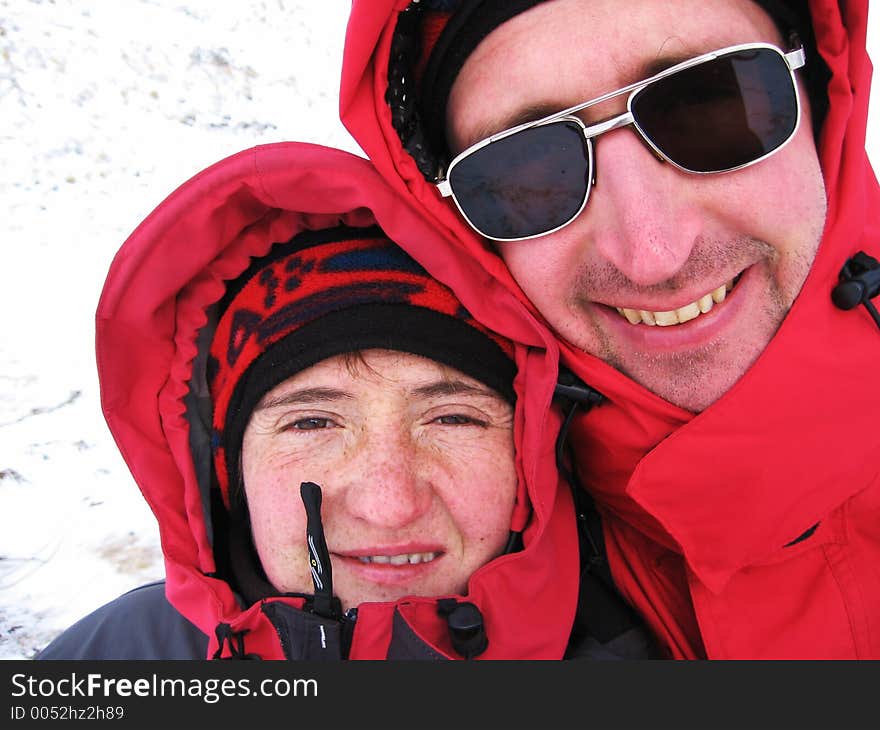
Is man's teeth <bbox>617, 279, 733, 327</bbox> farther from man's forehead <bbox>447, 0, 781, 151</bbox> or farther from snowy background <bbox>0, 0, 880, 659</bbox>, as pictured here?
snowy background <bbox>0, 0, 880, 659</bbox>

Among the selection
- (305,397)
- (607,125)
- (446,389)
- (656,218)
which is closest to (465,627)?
(446,389)

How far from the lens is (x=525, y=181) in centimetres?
162

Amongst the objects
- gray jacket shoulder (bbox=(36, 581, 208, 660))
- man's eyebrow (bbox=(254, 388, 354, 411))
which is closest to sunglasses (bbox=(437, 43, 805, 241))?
man's eyebrow (bbox=(254, 388, 354, 411))

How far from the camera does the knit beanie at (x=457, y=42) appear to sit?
1.64m

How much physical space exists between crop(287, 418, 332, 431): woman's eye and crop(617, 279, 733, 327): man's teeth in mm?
746

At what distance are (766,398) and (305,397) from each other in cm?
103

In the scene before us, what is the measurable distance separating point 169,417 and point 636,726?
50.9 inches

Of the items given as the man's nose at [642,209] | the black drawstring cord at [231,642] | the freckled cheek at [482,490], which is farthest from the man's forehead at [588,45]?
the black drawstring cord at [231,642]

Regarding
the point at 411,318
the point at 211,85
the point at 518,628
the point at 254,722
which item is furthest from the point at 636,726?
the point at 211,85

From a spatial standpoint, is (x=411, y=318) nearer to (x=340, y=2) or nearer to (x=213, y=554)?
(x=213, y=554)

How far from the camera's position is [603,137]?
61.9 inches

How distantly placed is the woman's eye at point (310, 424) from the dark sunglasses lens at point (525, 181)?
583 mm

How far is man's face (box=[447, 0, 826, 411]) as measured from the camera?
60.7 inches

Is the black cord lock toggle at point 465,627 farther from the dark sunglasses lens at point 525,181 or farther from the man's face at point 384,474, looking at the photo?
the dark sunglasses lens at point 525,181
